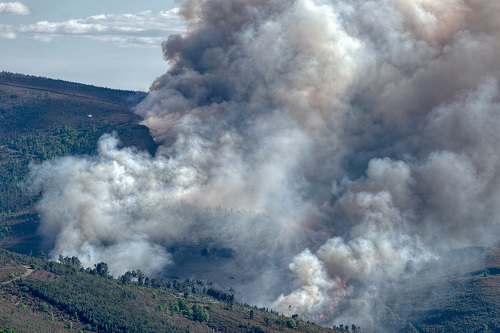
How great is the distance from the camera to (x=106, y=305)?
14138cm

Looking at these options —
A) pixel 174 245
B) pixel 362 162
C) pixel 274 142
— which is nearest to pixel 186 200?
pixel 174 245

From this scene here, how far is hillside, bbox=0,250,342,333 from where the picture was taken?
135250 mm

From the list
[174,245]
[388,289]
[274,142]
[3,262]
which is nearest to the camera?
[3,262]

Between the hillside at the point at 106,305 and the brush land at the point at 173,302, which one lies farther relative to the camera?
the brush land at the point at 173,302

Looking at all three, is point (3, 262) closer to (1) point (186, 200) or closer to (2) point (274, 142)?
(1) point (186, 200)

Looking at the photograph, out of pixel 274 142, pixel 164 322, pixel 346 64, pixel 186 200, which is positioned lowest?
pixel 164 322

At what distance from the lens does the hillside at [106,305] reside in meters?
135

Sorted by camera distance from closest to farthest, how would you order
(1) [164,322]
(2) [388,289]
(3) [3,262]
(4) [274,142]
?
(1) [164,322] → (3) [3,262] → (2) [388,289] → (4) [274,142]

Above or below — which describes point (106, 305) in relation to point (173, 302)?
below

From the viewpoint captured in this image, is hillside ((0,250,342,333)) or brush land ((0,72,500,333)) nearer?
hillside ((0,250,342,333))

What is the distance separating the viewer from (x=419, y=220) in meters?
180

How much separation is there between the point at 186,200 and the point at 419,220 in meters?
39.6

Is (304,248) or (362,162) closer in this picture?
(304,248)

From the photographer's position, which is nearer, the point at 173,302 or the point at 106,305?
the point at 106,305
